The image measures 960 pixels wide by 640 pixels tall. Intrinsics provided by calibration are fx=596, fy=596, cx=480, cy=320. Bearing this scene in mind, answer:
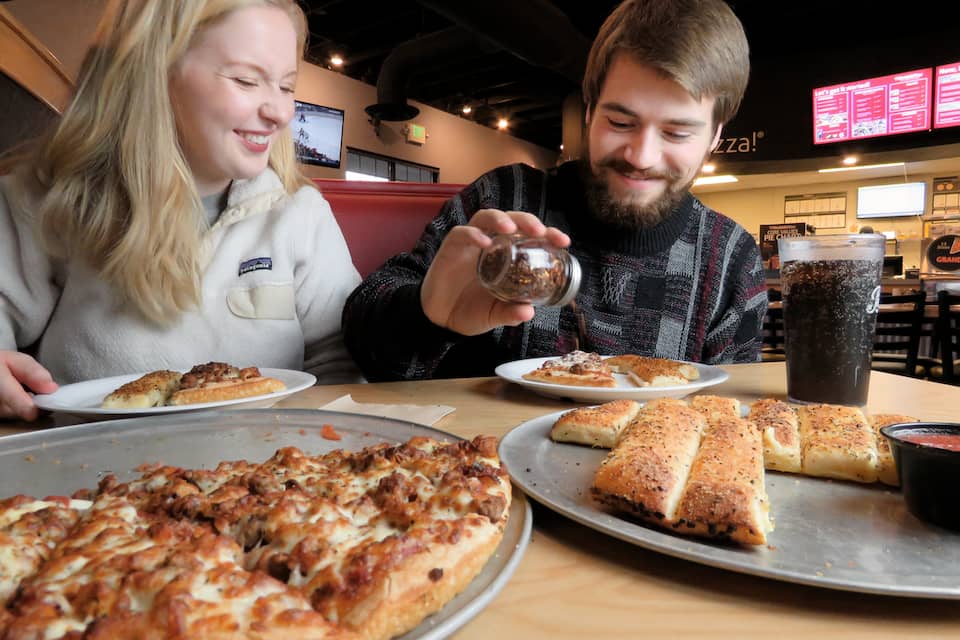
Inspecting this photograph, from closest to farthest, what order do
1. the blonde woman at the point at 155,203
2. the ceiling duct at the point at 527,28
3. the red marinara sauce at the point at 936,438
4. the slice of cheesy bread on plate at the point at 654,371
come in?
1. the red marinara sauce at the point at 936,438
2. the slice of cheesy bread on plate at the point at 654,371
3. the blonde woman at the point at 155,203
4. the ceiling duct at the point at 527,28

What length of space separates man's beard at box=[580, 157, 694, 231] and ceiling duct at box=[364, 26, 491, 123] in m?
6.12

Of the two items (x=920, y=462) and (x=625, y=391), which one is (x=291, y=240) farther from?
(x=920, y=462)

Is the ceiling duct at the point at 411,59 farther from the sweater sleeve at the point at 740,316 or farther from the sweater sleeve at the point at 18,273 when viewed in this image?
the sweater sleeve at the point at 18,273

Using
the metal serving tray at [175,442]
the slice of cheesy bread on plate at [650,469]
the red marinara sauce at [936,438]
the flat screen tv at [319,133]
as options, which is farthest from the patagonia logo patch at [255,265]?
the flat screen tv at [319,133]

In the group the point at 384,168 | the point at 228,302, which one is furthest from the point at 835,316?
the point at 384,168

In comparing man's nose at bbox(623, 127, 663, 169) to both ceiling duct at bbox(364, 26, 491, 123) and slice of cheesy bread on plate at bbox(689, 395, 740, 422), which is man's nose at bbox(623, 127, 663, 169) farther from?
ceiling duct at bbox(364, 26, 491, 123)

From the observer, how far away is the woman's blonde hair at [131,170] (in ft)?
5.00

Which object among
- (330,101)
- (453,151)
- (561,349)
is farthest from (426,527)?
(453,151)

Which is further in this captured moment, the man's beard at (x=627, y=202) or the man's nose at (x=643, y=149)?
the man's beard at (x=627, y=202)

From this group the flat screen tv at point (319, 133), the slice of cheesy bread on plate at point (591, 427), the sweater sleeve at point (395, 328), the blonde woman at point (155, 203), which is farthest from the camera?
the flat screen tv at point (319, 133)

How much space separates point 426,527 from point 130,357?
1496 millimetres

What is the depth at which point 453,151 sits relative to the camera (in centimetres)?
1266

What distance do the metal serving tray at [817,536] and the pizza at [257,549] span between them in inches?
3.8

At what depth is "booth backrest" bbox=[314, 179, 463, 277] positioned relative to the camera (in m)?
2.44
